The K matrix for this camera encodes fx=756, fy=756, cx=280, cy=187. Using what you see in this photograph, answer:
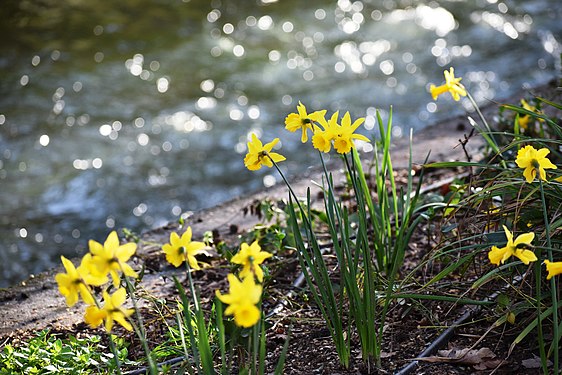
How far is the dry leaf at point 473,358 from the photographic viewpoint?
197 centimetres

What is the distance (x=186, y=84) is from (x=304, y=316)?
12.2 ft

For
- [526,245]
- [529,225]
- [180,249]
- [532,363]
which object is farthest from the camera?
[529,225]

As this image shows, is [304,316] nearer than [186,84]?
Yes

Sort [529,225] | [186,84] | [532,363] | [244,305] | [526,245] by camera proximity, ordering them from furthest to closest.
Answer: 1. [186,84]
2. [529,225]
3. [532,363]
4. [526,245]
5. [244,305]

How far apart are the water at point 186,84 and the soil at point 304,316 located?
1.10 metres

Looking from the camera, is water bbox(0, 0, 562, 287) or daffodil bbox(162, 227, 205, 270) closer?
daffodil bbox(162, 227, 205, 270)

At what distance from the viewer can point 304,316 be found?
2.33 m

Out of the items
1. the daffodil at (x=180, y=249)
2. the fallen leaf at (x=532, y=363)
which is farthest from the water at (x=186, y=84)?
the fallen leaf at (x=532, y=363)

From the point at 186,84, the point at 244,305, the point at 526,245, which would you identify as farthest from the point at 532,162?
the point at 186,84

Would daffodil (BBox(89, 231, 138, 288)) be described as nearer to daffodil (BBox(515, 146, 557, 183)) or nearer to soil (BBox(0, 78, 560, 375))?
soil (BBox(0, 78, 560, 375))

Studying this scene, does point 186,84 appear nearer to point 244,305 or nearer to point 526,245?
point 526,245

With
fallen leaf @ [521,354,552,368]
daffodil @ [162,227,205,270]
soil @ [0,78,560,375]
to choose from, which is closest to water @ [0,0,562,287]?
soil @ [0,78,560,375]

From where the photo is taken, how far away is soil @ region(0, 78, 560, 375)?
201 cm

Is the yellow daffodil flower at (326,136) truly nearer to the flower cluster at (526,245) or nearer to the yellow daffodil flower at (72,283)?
the flower cluster at (526,245)
